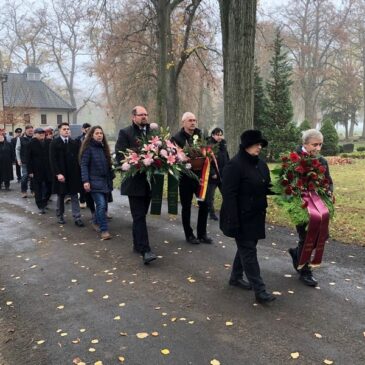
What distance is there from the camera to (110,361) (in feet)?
12.3

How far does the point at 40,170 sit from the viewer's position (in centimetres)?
1055

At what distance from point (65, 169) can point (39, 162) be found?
5.97 feet

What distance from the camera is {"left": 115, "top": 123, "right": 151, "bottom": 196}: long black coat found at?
6371 mm

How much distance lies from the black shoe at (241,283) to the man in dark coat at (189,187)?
1.86 metres

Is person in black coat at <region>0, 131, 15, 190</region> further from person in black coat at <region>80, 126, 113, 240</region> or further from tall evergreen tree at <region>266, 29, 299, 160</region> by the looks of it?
tall evergreen tree at <region>266, 29, 299, 160</region>

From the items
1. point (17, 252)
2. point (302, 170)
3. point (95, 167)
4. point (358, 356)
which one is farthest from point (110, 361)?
point (95, 167)

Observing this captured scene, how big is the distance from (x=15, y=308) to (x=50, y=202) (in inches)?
274

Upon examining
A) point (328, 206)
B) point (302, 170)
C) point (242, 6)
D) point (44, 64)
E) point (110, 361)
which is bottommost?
point (110, 361)

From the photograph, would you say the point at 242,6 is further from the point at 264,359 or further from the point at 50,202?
the point at 264,359

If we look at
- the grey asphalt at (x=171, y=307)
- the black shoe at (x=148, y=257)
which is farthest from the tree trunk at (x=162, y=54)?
the black shoe at (x=148, y=257)

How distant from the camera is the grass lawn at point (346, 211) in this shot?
7.66m

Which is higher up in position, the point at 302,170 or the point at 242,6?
the point at 242,6

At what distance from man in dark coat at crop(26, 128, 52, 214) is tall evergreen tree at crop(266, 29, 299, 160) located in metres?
12.9

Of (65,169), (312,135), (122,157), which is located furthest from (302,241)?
(65,169)
